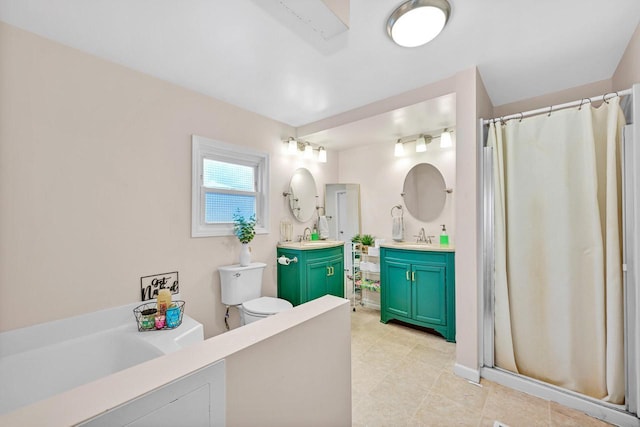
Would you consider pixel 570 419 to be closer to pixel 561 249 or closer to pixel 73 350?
pixel 561 249

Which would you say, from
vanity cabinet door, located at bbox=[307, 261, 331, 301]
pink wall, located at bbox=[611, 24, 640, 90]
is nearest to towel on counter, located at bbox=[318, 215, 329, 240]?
vanity cabinet door, located at bbox=[307, 261, 331, 301]

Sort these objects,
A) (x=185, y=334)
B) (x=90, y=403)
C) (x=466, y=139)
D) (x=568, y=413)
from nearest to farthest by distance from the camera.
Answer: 1. (x=90, y=403)
2. (x=568, y=413)
3. (x=185, y=334)
4. (x=466, y=139)

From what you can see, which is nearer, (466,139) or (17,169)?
(17,169)

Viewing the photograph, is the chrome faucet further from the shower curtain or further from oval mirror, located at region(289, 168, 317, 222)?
the shower curtain

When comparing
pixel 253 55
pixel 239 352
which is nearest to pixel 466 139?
pixel 253 55

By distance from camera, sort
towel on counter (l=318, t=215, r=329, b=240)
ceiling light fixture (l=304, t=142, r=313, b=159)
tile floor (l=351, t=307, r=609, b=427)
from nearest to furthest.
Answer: tile floor (l=351, t=307, r=609, b=427), ceiling light fixture (l=304, t=142, r=313, b=159), towel on counter (l=318, t=215, r=329, b=240)

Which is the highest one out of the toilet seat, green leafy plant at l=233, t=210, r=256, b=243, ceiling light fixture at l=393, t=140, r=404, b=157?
ceiling light fixture at l=393, t=140, r=404, b=157

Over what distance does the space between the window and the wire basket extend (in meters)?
0.65

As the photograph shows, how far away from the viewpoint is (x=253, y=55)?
1778mm

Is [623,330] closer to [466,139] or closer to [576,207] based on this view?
[576,207]

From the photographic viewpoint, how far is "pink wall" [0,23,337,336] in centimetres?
148

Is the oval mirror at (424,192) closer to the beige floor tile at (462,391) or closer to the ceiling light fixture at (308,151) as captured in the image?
the ceiling light fixture at (308,151)

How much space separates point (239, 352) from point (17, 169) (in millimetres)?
1803

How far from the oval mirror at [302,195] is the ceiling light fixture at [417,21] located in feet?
6.20
